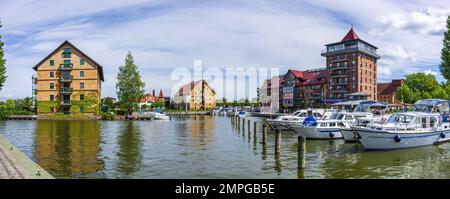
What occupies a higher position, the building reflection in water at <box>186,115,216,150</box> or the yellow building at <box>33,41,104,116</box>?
the yellow building at <box>33,41,104,116</box>

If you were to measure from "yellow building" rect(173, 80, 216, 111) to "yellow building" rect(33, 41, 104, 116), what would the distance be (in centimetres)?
6755

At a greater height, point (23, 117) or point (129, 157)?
point (23, 117)

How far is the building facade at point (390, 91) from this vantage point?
473ft

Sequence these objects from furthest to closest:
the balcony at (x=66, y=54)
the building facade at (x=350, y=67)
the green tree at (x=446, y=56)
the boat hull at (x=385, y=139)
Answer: the building facade at (x=350, y=67)
the balcony at (x=66, y=54)
the green tree at (x=446, y=56)
the boat hull at (x=385, y=139)

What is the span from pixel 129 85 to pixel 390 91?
99.7 metres

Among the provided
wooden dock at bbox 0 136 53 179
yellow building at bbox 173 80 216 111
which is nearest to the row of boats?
wooden dock at bbox 0 136 53 179

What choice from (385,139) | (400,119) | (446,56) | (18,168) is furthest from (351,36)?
(18,168)

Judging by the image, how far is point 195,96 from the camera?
163625 mm

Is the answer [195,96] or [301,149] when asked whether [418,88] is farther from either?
[301,149]

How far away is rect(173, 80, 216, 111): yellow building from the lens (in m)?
162

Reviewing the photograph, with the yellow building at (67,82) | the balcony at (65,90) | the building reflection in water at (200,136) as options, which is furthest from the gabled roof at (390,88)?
the balcony at (65,90)

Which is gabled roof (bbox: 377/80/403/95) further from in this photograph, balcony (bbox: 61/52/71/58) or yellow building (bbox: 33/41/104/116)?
balcony (bbox: 61/52/71/58)

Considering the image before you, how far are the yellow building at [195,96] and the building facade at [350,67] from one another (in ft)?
201

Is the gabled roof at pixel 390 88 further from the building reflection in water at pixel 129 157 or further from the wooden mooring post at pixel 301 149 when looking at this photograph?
the wooden mooring post at pixel 301 149
